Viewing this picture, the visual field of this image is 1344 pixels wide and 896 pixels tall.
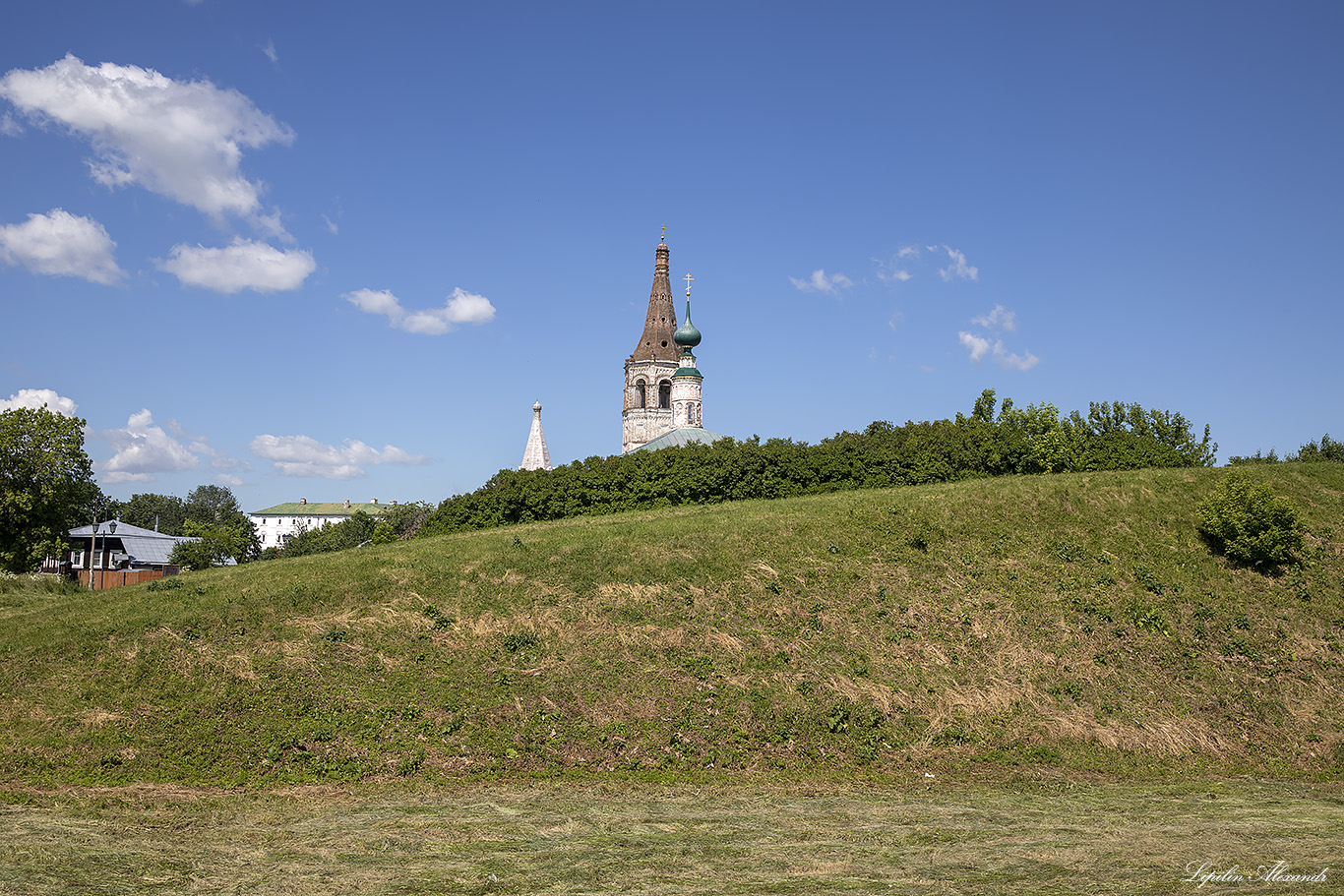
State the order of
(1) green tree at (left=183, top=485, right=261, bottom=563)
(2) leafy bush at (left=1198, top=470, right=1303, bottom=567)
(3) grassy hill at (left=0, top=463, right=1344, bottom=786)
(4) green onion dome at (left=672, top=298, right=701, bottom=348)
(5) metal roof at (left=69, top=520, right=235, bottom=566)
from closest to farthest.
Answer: (3) grassy hill at (left=0, top=463, right=1344, bottom=786) < (2) leafy bush at (left=1198, top=470, right=1303, bottom=567) < (5) metal roof at (left=69, top=520, right=235, bottom=566) < (4) green onion dome at (left=672, top=298, right=701, bottom=348) < (1) green tree at (left=183, top=485, right=261, bottom=563)

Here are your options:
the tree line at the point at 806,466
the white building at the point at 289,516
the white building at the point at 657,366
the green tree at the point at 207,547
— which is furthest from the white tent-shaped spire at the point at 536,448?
the white building at the point at 289,516

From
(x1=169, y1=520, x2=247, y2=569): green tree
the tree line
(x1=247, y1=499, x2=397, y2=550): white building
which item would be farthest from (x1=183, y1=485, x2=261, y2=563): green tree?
the tree line

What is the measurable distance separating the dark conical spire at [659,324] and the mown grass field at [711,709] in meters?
61.8

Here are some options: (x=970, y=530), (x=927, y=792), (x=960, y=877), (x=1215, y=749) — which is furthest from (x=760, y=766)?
(x=970, y=530)

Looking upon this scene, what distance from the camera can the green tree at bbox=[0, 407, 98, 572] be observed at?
43.1 meters

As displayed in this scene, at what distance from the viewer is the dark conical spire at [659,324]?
298ft

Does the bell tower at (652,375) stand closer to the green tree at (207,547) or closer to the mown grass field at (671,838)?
the green tree at (207,547)

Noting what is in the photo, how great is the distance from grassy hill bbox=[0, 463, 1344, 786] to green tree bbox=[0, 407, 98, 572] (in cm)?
1709

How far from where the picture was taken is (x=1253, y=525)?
25.4m

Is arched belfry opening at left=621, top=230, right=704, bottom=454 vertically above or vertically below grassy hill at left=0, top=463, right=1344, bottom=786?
above

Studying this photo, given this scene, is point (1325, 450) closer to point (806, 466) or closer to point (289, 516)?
point (806, 466)

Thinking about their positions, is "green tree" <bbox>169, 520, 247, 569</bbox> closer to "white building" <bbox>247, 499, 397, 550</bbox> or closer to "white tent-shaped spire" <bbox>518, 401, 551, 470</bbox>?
"white tent-shaped spire" <bbox>518, 401, 551, 470</bbox>

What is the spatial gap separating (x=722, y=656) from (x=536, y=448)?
76.1 m

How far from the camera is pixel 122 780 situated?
1584cm
